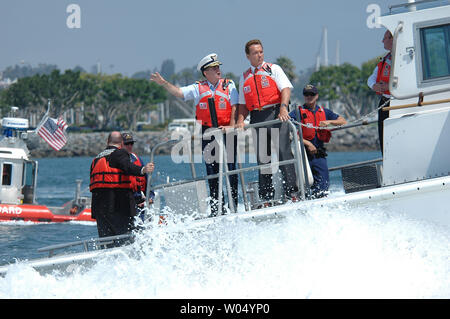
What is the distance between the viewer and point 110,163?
289 inches

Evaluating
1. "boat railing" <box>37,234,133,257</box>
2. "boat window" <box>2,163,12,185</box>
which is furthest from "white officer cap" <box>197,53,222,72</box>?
"boat window" <box>2,163,12,185</box>

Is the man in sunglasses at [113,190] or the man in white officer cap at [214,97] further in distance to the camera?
the man in sunglasses at [113,190]

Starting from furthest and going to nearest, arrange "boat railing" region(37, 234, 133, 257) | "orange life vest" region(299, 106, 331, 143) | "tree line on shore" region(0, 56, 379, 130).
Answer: "tree line on shore" region(0, 56, 379, 130) < "orange life vest" region(299, 106, 331, 143) < "boat railing" region(37, 234, 133, 257)

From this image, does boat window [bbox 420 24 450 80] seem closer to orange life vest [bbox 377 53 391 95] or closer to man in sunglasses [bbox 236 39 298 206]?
orange life vest [bbox 377 53 391 95]

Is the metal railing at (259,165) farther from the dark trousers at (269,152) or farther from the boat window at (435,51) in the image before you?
the boat window at (435,51)

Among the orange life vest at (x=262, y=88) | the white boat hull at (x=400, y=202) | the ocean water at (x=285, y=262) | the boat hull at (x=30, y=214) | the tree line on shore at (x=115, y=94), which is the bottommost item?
the ocean water at (x=285, y=262)

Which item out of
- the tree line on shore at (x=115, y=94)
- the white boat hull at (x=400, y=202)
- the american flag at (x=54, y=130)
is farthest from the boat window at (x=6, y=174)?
the tree line on shore at (x=115, y=94)

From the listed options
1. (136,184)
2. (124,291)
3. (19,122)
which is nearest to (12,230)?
(19,122)

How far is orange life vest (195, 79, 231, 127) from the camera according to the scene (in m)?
6.97

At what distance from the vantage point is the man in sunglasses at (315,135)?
23.3 ft

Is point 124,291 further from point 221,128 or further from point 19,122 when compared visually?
point 19,122

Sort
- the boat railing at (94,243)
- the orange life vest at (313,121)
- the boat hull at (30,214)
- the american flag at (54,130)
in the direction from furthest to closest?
the american flag at (54,130) < the boat hull at (30,214) < the orange life vest at (313,121) < the boat railing at (94,243)

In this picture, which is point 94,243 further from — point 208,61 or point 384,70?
point 384,70

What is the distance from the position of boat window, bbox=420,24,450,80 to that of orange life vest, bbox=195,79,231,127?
79.3 inches
